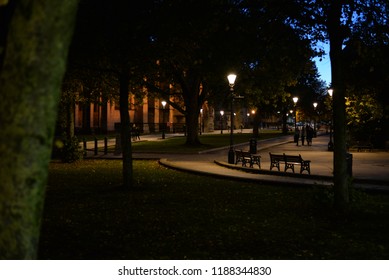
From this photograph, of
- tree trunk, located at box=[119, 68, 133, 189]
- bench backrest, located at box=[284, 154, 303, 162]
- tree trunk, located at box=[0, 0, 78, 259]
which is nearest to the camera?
tree trunk, located at box=[0, 0, 78, 259]

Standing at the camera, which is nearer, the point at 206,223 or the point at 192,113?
the point at 206,223

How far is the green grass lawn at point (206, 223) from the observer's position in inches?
261

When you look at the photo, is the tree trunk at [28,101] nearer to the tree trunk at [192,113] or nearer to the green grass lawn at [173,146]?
the green grass lawn at [173,146]

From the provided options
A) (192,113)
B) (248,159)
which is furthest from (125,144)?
(192,113)

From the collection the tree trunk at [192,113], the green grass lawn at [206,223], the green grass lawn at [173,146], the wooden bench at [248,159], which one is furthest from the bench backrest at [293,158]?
the tree trunk at [192,113]

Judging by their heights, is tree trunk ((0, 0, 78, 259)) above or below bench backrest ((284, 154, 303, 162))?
above

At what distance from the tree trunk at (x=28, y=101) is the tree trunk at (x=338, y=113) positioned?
6790 millimetres

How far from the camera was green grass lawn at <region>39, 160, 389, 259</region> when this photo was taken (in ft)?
21.7

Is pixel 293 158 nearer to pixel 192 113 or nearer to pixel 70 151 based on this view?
pixel 70 151

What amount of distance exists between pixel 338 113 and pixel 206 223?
353cm

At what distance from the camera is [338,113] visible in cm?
902

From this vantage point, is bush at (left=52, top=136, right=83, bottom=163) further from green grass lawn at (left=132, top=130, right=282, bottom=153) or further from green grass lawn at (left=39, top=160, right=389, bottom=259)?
green grass lawn at (left=39, top=160, right=389, bottom=259)

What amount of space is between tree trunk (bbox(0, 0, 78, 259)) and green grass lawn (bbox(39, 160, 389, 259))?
10.2ft

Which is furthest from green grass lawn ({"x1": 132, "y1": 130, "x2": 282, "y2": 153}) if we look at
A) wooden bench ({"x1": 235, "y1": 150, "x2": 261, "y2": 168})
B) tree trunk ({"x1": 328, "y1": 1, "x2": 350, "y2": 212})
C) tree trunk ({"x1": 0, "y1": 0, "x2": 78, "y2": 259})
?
tree trunk ({"x1": 0, "y1": 0, "x2": 78, "y2": 259})
